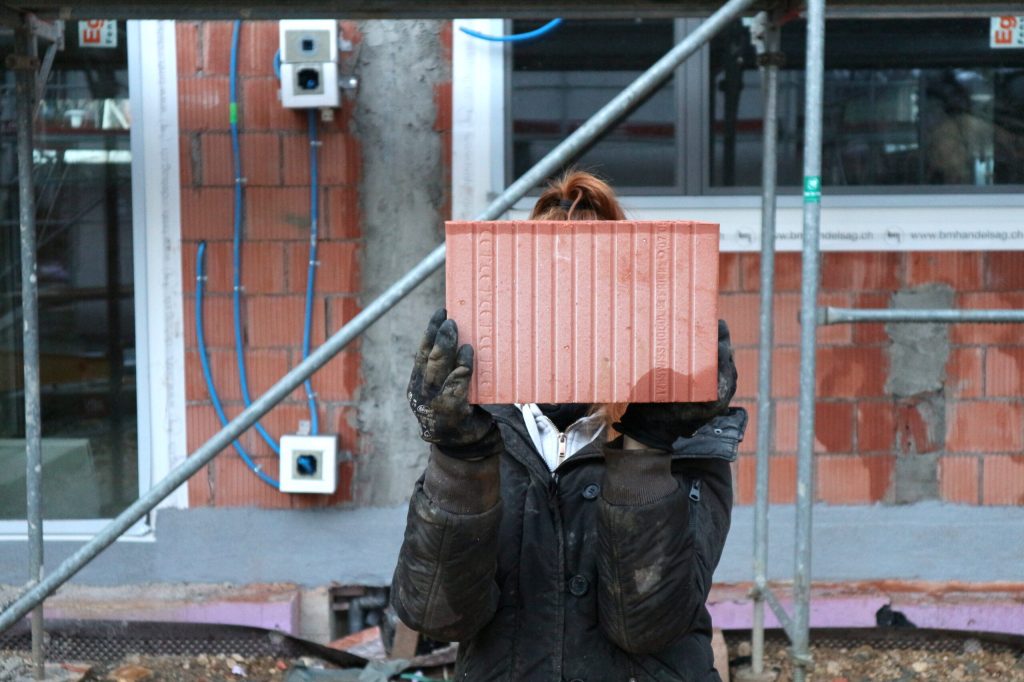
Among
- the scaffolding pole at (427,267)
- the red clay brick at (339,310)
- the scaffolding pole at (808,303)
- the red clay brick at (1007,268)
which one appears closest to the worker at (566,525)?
the scaffolding pole at (427,267)

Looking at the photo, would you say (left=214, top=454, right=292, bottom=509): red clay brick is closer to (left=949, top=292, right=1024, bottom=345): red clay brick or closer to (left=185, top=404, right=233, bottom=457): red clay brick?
(left=185, top=404, right=233, bottom=457): red clay brick

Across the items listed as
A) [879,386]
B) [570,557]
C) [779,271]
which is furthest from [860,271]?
[570,557]

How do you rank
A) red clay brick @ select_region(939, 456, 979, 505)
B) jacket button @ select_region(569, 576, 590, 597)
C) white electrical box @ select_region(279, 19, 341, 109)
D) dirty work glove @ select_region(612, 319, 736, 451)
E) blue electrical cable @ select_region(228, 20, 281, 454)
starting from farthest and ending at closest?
red clay brick @ select_region(939, 456, 979, 505) < blue electrical cable @ select_region(228, 20, 281, 454) < white electrical box @ select_region(279, 19, 341, 109) < jacket button @ select_region(569, 576, 590, 597) < dirty work glove @ select_region(612, 319, 736, 451)

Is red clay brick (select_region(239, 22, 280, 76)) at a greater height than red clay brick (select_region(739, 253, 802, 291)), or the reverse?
red clay brick (select_region(239, 22, 280, 76))

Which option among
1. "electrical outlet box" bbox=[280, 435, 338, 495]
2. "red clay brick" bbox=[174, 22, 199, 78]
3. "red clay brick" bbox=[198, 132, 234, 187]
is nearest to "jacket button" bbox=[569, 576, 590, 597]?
"electrical outlet box" bbox=[280, 435, 338, 495]

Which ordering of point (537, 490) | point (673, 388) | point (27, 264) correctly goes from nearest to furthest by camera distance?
point (673, 388) < point (537, 490) < point (27, 264)

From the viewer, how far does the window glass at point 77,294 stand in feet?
14.9

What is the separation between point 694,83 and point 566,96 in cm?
52

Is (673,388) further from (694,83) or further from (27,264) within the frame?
(694,83)

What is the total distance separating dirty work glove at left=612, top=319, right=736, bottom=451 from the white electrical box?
259cm

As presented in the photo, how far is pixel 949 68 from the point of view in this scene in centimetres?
454

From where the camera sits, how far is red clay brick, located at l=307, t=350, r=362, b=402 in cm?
448

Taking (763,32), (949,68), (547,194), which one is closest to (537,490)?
(547,194)

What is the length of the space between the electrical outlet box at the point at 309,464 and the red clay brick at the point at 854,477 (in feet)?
6.35
